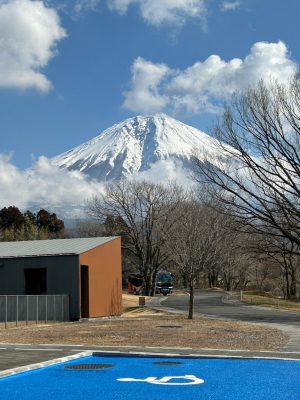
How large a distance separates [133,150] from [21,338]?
166230 millimetres

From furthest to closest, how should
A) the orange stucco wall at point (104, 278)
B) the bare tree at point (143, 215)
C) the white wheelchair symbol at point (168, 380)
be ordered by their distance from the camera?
the bare tree at point (143, 215)
the orange stucco wall at point (104, 278)
the white wheelchair symbol at point (168, 380)

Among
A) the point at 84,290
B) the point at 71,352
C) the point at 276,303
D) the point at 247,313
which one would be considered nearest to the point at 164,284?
the point at 276,303

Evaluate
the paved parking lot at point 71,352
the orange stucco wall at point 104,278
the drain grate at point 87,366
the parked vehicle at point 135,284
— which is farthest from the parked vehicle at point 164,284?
the drain grate at point 87,366

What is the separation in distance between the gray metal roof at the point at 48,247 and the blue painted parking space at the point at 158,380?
1679 cm

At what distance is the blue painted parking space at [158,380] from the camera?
9.07 m

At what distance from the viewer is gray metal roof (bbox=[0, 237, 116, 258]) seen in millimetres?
29573

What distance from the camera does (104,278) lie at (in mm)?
31734

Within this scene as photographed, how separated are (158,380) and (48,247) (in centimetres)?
2221

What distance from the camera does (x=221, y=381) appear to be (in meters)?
10.3

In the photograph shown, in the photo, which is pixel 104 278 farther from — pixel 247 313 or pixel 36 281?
pixel 247 313

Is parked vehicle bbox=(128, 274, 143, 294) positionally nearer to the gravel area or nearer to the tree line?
the tree line

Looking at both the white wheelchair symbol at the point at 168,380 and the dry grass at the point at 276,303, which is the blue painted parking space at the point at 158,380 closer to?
the white wheelchair symbol at the point at 168,380

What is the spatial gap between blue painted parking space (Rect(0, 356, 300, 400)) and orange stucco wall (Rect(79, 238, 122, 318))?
16897 millimetres

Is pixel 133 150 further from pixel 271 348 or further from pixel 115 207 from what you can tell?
pixel 271 348
